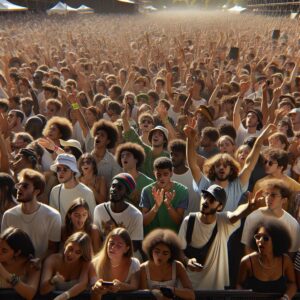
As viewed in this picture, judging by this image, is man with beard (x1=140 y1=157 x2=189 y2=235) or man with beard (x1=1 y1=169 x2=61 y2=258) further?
man with beard (x1=140 y1=157 x2=189 y2=235)

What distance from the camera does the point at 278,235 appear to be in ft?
12.4

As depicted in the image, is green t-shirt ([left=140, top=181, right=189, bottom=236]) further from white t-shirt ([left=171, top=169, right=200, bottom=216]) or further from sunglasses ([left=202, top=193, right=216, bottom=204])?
sunglasses ([left=202, top=193, right=216, bottom=204])

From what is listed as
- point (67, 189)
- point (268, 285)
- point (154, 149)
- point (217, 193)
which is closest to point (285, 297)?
point (268, 285)

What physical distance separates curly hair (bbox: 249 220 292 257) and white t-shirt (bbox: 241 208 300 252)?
11 cm

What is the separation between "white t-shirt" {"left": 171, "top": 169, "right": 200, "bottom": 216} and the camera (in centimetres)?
502

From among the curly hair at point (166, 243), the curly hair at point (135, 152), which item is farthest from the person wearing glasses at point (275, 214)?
the curly hair at point (135, 152)

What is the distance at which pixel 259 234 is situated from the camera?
3.78 metres

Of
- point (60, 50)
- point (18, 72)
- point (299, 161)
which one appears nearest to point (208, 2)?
point (60, 50)

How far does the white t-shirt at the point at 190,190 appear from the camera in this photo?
5023 mm

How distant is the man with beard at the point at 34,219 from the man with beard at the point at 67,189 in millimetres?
452

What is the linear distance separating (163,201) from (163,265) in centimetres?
101

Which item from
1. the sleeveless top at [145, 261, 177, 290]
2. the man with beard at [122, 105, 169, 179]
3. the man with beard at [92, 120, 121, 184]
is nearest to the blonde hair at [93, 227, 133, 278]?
the sleeveless top at [145, 261, 177, 290]

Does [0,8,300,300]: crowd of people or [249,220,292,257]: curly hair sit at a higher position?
[249,220,292,257]: curly hair

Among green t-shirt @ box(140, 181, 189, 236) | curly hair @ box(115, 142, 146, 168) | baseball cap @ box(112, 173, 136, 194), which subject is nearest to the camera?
baseball cap @ box(112, 173, 136, 194)
